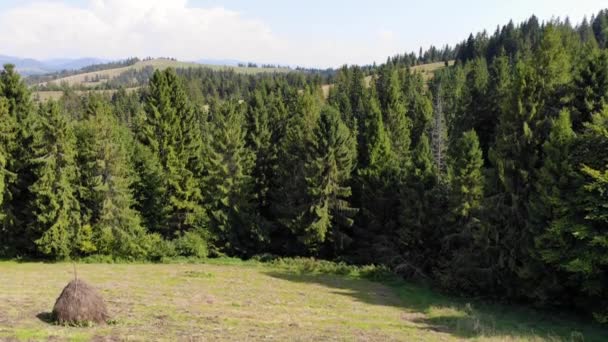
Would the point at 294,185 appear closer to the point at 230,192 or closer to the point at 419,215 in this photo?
the point at 230,192

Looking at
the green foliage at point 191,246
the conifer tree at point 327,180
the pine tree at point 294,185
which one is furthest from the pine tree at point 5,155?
the conifer tree at point 327,180

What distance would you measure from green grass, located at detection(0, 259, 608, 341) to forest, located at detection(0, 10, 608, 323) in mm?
2989

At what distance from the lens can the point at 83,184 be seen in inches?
1524

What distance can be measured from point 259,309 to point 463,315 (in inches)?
424

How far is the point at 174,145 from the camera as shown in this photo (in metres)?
43.6

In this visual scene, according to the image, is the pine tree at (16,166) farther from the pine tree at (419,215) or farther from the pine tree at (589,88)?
the pine tree at (589,88)

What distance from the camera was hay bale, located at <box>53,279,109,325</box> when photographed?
49.7ft

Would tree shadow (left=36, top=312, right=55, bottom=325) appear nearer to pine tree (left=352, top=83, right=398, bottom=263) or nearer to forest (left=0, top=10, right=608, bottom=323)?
forest (left=0, top=10, right=608, bottom=323)

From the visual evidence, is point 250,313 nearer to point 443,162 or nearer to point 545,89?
point 545,89

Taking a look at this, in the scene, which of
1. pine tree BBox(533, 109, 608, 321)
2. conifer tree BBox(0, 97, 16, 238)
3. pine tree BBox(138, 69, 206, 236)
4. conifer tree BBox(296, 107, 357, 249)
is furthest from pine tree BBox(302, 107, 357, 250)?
conifer tree BBox(0, 97, 16, 238)

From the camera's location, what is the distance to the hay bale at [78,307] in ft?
49.7

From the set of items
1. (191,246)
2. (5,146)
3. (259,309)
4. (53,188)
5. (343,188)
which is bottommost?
(191,246)

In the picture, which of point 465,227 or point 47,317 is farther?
point 465,227

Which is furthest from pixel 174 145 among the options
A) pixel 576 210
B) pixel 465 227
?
pixel 576 210
